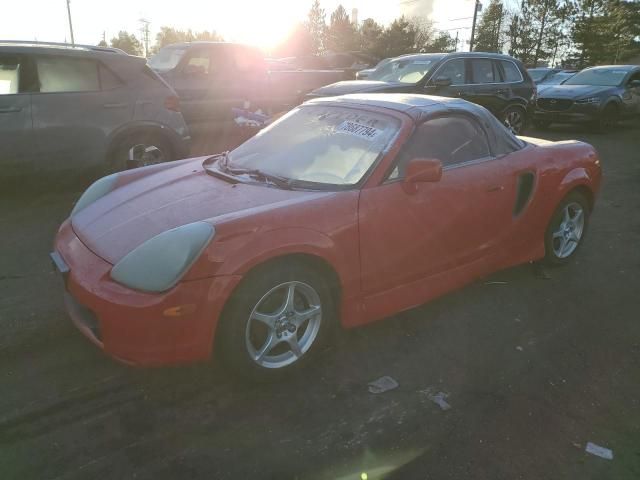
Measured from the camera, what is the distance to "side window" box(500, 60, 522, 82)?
10531 mm

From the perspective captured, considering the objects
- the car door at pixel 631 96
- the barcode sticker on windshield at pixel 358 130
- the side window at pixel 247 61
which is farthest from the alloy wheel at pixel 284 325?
the car door at pixel 631 96

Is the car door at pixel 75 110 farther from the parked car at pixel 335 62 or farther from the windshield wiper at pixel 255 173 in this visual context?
the parked car at pixel 335 62

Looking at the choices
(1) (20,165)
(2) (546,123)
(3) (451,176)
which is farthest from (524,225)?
(2) (546,123)

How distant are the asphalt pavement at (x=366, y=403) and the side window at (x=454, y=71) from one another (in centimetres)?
683

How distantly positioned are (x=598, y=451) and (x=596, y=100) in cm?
1184

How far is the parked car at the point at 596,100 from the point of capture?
12164mm

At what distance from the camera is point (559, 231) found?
14.0ft

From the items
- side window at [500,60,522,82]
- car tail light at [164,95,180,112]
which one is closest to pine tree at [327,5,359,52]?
side window at [500,60,522,82]

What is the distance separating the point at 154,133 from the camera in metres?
6.45

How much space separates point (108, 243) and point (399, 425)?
1.78 metres

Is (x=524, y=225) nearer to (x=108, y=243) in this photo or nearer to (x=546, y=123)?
(x=108, y=243)

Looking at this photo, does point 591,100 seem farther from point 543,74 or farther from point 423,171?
point 423,171

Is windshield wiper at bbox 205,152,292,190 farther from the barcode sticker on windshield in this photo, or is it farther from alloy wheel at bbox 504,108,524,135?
alloy wheel at bbox 504,108,524,135

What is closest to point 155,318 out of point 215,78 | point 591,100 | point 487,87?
point 215,78
